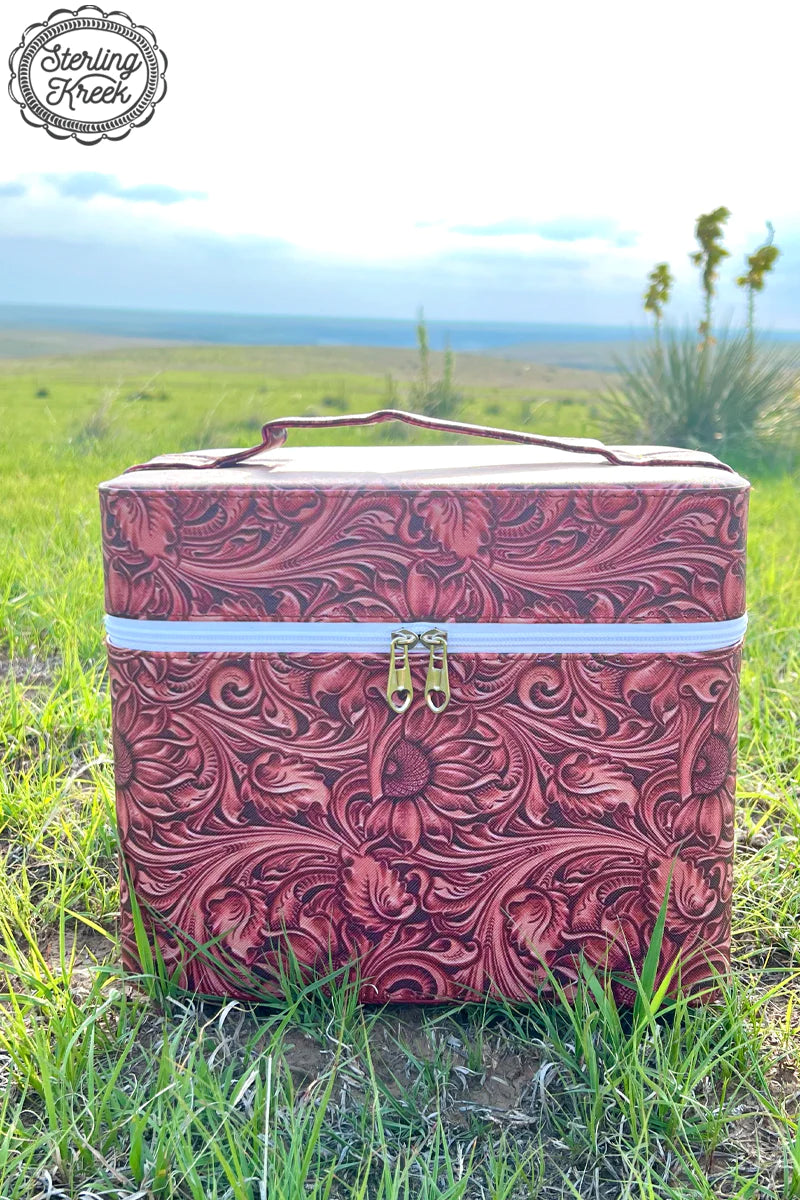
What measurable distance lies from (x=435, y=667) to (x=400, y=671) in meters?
0.05

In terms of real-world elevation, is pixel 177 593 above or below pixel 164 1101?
above

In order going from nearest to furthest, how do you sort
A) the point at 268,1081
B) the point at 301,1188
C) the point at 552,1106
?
the point at 301,1188, the point at 268,1081, the point at 552,1106

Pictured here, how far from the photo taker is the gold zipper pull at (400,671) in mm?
1334

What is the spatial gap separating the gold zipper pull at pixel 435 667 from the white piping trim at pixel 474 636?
0.04 feet

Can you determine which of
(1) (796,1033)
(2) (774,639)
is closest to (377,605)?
(1) (796,1033)

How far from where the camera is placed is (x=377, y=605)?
1342 mm

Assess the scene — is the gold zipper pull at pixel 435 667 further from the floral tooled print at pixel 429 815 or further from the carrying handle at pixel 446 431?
the carrying handle at pixel 446 431

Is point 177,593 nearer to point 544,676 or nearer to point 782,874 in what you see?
point 544,676

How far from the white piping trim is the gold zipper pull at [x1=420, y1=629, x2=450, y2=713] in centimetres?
1

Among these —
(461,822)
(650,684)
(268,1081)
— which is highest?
(650,684)

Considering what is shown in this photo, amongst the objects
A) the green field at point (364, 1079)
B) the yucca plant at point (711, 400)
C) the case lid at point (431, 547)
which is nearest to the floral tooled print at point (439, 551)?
the case lid at point (431, 547)

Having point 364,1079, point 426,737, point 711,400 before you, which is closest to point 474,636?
point 426,737

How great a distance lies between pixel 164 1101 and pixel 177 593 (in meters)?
0.65

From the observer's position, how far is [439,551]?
133cm
